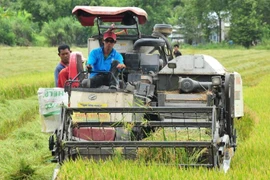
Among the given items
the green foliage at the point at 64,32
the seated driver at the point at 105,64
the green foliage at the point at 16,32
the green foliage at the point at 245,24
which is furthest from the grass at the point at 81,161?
the green foliage at the point at 245,24

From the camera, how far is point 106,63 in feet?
30.5

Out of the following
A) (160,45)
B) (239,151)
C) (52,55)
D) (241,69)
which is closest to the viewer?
(239,151)

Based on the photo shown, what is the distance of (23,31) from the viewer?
58219 millimetres

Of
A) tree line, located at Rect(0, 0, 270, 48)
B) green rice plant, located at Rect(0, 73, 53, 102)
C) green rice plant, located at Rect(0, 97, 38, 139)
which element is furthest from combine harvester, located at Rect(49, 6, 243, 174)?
tree line, located at Rect(0, 0, 270, 48)

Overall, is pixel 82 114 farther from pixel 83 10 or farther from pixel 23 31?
pixel 23 31

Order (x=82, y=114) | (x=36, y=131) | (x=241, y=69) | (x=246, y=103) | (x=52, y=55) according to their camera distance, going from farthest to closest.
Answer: (x=52, y=55)
(x=241, y=69)
(x=246, y=103)
(x=36, y=131)
(x=82, y=114)

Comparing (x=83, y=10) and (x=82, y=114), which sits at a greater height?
(x=83, y=10)

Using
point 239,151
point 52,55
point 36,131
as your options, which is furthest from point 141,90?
point 52,55

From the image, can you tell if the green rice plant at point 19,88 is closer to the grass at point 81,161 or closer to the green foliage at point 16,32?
the grass at point 81,161

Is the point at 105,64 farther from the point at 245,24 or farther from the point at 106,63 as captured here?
the point at 245,24

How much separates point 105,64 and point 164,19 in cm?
6989

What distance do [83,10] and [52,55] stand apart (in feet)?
86.9

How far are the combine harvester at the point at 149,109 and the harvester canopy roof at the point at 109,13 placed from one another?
2 cm

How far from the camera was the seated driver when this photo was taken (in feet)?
29.2
